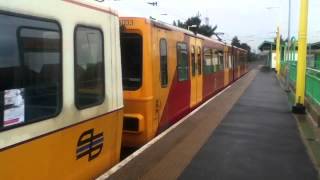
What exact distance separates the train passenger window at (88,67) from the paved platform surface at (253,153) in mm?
1673

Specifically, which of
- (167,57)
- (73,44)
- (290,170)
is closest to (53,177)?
(73,44)

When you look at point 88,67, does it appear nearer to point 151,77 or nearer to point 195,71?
point 151,77

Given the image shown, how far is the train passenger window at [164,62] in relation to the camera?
10.4 m

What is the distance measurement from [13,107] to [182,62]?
27.7 feet

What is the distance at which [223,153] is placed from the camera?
28.5 feet

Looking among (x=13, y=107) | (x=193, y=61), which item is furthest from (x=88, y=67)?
(x=193, y=61)

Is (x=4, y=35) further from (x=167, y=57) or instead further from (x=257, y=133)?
(x=257, y=133)

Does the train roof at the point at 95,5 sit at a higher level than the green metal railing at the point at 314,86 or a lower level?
higher

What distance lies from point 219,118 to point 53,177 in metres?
8.27

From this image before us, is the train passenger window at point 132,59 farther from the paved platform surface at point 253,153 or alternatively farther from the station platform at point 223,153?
the paved platform surface at point 253,153

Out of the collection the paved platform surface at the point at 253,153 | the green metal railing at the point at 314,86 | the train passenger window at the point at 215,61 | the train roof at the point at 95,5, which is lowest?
the paved platform surface at the point at 253,153

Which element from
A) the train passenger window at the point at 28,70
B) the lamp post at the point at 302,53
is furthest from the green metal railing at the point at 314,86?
the train passenger window at the point at 28,70

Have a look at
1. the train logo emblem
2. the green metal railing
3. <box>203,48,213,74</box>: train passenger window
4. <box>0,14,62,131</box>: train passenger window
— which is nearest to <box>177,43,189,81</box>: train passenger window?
the green metal railing

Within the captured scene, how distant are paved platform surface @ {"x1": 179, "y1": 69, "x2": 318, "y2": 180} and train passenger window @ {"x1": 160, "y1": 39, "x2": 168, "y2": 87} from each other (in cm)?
136
